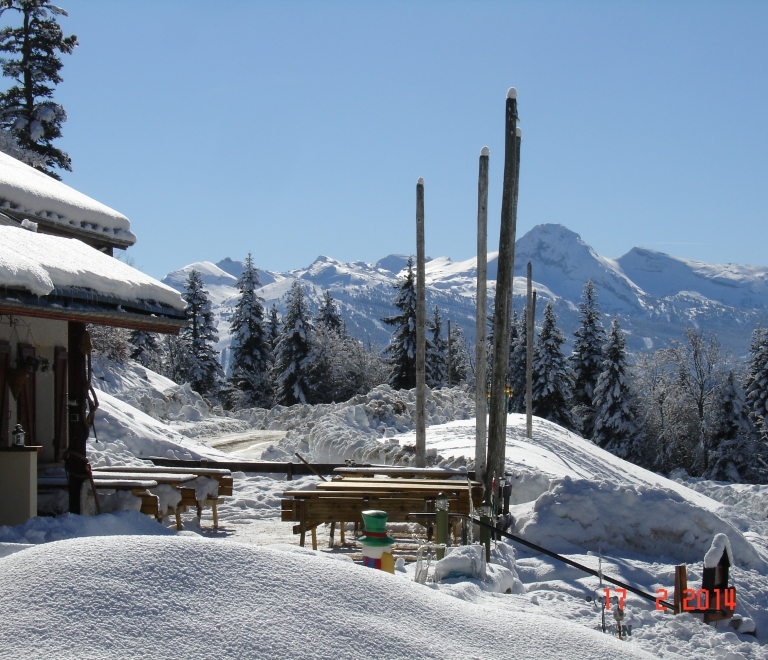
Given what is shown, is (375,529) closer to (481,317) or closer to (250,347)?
(481,317)

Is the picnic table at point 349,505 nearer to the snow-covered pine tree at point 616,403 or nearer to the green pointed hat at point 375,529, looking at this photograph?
the green pointed hat at point 375,529

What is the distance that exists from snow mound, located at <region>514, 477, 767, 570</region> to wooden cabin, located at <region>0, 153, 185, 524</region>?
5351 mm

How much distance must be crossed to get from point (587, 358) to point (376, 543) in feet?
148

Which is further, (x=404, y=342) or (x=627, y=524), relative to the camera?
(x=404, y=342)

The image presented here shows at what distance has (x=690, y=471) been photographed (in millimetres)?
46219

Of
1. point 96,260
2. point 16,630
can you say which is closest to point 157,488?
point 96,260

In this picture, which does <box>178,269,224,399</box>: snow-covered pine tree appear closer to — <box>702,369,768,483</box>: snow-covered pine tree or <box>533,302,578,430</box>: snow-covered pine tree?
<box>533,302,578,430</box>: snow-covered pine tree

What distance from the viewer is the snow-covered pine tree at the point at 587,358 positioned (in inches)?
1940

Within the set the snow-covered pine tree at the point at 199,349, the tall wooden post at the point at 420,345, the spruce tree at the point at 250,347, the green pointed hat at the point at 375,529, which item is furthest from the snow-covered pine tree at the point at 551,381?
the green pointed hat at the point at 375,529

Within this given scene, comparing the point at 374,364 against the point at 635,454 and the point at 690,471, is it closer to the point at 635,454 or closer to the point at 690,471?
the point at 635,454

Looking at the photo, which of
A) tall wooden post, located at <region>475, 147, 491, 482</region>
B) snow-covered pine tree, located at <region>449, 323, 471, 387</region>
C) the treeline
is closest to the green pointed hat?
tall wooden post, located at <region>475, 147, 491, 482</region>

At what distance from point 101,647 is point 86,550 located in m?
0.96

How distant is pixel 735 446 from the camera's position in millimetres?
42750

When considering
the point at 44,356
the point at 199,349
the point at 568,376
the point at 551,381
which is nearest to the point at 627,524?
the point at 44,356
